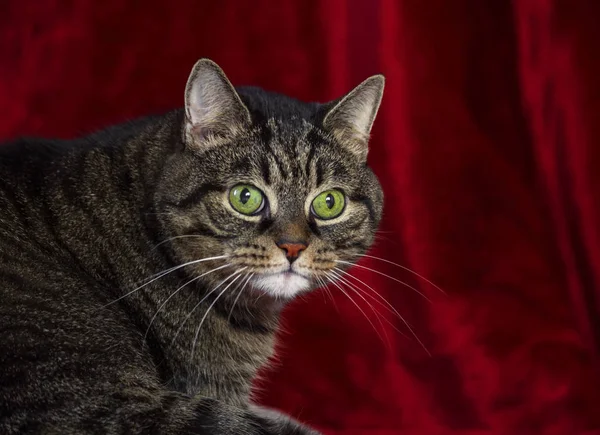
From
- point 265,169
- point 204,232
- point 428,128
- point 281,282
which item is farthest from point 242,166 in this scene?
point 428,128

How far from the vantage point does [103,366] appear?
1437mm

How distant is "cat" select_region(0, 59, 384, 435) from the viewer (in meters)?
1.51

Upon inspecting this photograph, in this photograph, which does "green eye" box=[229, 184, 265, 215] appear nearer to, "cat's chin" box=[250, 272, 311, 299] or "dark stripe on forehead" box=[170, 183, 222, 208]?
"dark stripe on forehead" box=[170, 183, 222, 208]

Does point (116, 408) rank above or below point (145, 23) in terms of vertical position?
below

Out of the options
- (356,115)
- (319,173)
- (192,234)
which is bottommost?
(192,234)

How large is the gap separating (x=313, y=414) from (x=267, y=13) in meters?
1.22

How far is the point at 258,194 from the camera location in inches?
65.3

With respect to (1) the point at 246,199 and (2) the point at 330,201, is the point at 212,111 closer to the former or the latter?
(1) the point at 246,199

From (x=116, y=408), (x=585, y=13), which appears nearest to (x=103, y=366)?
(x=116, y=408)

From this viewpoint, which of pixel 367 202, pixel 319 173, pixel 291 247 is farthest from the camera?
pixel 367 202

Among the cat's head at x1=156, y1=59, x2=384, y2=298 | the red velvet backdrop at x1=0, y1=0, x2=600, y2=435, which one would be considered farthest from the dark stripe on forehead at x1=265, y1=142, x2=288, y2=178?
the red velvet backdrop at x1=0, y1=0, x2=600, y2=435

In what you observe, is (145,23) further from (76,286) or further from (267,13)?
(76,286)

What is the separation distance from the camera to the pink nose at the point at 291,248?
160 cm

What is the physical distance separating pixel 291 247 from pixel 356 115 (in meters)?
0.41
